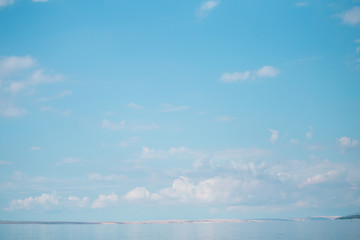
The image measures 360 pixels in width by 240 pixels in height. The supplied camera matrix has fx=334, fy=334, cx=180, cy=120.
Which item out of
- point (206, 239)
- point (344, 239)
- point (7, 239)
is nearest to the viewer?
point (344, 239)

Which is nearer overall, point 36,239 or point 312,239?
point 312,239

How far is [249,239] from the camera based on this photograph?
158500 mm

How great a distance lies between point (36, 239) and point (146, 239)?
57.4 m

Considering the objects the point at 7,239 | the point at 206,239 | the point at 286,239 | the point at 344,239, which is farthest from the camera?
the point at 7,239

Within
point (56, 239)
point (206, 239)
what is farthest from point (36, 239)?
point (206, 239)

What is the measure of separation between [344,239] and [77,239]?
129 meters

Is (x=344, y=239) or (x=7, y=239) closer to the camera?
(x=344, y=239)

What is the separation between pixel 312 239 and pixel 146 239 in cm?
8102

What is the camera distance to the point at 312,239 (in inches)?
5699

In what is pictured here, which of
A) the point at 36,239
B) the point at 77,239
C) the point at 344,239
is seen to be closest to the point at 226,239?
the point at 344,239

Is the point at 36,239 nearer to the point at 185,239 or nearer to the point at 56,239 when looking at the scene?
the point at 56,239

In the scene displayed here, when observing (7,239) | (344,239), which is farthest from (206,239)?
(7,239)

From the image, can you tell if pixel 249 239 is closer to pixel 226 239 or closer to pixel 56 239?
pixel 226 239

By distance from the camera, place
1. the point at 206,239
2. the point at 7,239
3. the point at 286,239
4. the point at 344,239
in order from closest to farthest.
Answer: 1. the point at 344,239
2. the point at 286,239
3. the point at 206,239
4. the point at 7,239
